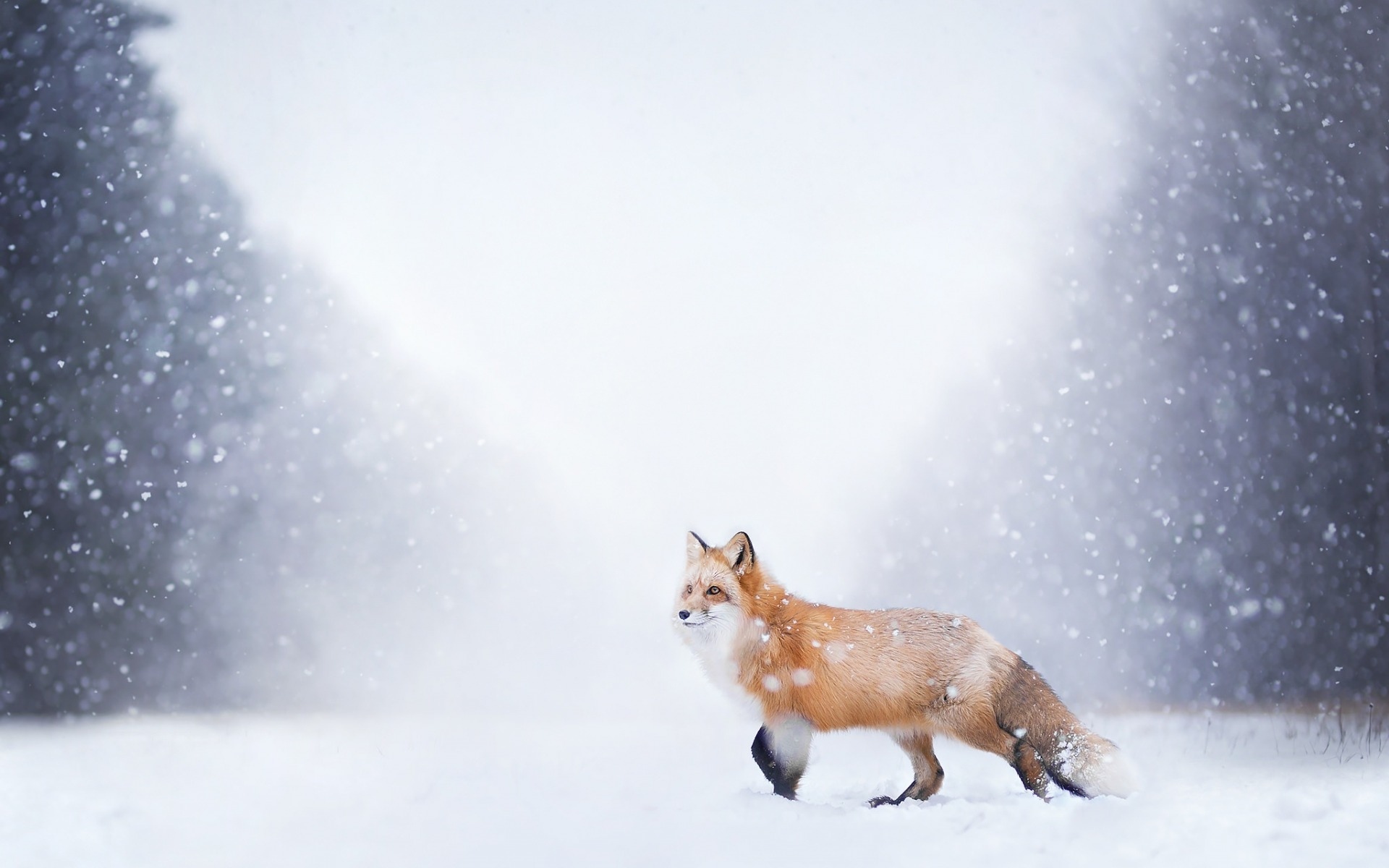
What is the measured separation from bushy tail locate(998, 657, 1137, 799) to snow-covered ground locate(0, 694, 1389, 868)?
7 cm

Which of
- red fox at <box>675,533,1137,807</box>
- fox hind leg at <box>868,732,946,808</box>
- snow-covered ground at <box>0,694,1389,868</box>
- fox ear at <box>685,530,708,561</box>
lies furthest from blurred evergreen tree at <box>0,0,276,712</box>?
fox hind leg at <box>868,732,946,808</box>

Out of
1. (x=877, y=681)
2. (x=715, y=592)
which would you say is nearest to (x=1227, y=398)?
(x=877, y=681)

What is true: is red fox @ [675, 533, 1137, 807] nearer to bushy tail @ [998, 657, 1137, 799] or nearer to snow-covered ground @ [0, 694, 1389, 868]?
bushy tail @ [998, 657, 1137, 799]

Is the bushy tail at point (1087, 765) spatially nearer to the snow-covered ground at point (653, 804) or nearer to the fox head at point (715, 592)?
the snow-covered ground at point (653, 804)

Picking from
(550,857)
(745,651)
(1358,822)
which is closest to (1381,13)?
(1358,822)

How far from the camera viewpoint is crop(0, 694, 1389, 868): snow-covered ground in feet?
7.60

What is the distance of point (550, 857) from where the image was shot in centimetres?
239

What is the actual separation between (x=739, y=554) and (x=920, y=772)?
103 cm

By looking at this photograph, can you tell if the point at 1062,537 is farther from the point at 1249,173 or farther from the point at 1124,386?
the point at 1249,173

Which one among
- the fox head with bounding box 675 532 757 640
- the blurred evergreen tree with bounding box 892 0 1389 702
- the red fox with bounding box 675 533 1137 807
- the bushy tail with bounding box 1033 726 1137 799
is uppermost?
the blurred evergreen tree with bounding box 892 0 1389 702

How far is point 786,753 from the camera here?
2787mm

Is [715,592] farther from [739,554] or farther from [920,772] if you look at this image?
[920,772]

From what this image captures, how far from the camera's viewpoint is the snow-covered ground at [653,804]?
7.60 ft

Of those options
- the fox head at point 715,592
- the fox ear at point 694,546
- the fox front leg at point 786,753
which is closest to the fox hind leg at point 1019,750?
the fox front leg at point 786,753
